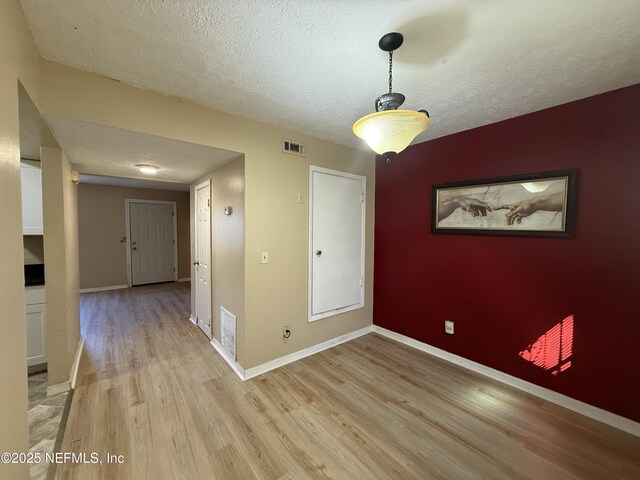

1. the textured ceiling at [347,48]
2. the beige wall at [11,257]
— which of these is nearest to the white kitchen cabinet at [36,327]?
the beige wall at [11,257]

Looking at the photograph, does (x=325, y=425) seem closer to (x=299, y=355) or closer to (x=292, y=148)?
(x=299, y=355)

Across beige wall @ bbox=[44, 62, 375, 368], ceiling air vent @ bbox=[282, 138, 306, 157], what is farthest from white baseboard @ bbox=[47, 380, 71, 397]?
ceiling air vent @ bbox=[282, 138, 306, 157]

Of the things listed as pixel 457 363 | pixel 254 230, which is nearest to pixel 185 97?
pixel 254 230

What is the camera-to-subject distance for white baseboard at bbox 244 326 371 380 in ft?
7.78

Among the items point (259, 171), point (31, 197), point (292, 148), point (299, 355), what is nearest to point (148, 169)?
point (31, 197)

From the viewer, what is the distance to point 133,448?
1576 millimetres

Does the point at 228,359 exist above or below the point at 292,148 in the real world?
below

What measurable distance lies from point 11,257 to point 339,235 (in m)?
2.50

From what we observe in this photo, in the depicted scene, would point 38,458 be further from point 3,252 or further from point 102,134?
point 102,134

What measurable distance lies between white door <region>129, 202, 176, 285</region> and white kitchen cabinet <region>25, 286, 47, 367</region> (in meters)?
3.60

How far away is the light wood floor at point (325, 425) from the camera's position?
1.47 m

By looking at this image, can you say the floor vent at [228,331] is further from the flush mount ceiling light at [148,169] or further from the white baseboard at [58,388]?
the flush mount ceiling light at [148,169]

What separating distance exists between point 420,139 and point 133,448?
140 inches

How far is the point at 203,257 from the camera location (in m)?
3.31
